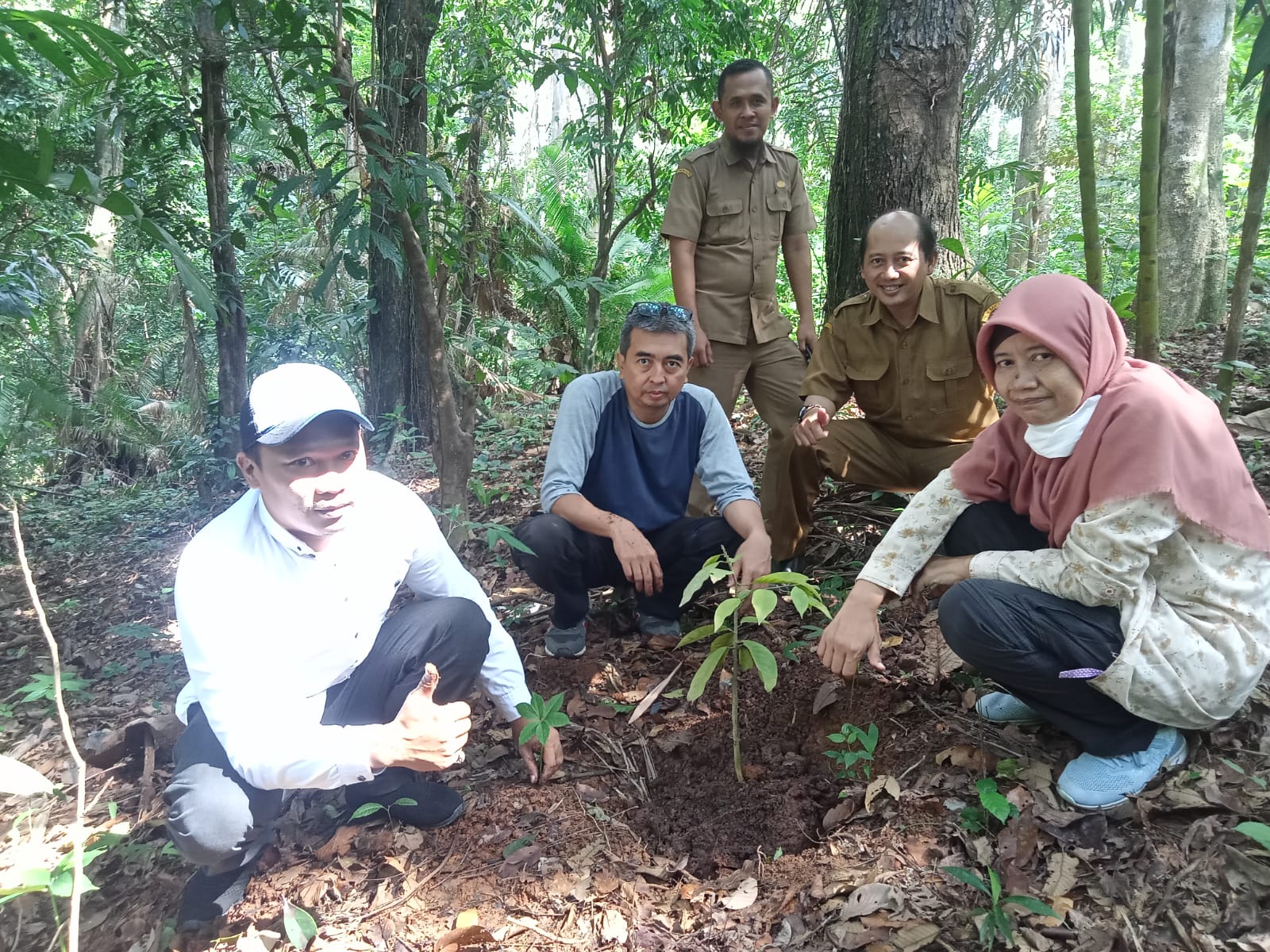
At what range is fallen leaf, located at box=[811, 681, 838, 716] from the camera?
2758mm

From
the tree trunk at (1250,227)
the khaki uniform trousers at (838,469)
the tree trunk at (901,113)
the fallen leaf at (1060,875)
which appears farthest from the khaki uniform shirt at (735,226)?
the fallen leaf at (1060,875)

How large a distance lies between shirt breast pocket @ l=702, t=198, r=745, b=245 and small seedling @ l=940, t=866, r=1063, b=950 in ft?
10.8

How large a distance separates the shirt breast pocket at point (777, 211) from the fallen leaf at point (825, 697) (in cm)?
257

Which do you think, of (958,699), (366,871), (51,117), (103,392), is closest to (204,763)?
→ (366,871)

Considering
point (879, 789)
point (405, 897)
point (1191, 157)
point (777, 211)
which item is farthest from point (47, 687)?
point (1191, 157)

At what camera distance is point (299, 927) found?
2020 millimetres

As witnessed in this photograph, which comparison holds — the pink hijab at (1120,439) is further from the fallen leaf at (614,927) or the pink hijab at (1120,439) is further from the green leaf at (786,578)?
the fallen leaf at (614,927)

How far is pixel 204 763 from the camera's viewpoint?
212cm

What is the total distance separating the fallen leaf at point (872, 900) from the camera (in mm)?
1927

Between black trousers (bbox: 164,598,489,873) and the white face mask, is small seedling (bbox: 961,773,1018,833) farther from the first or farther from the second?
black trousers (bbox: 164,598,489,873)

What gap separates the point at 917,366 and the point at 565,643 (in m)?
2.03

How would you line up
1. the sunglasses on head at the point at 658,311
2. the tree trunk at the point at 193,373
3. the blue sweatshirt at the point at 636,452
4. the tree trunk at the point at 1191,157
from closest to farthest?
the sunglasses on head at the point at 658,311, the blue sweatshirt at the point at 636,452, the tree trunk at the point at 193,373, the tree trunk at the point at 1191,157

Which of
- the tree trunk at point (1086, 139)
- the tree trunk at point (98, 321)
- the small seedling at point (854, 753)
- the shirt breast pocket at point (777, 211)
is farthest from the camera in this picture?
the tree trunk at point (98, 321)

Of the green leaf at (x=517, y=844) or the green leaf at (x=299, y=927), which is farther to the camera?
the green leaf at (x=517, y=844)
